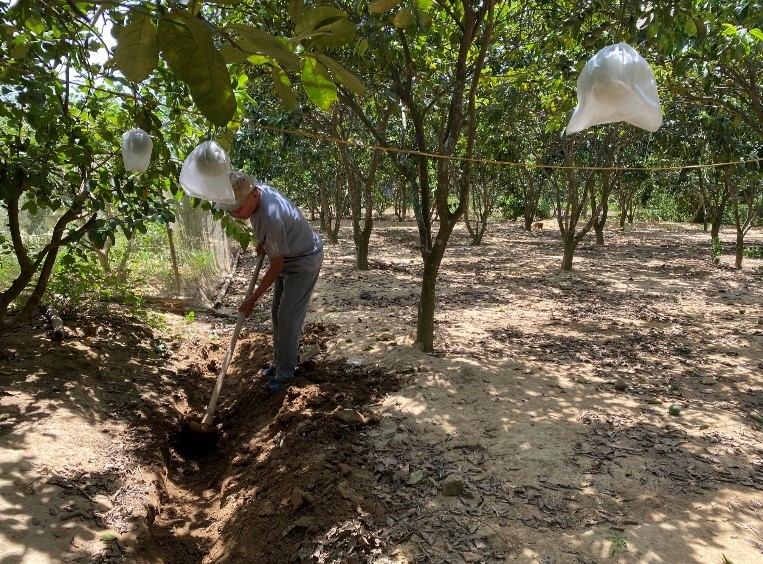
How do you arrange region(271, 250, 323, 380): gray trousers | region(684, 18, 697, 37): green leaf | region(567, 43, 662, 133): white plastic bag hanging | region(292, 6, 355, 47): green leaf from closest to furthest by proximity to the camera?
1. region(292, 6, 355, 47): green leaf
2. region(567, 43, 662, 133): white plastic bag hanging
3. region(684, 18, 697, 37): green leaf
4. region(271, 250, 323, 380): gray trousers

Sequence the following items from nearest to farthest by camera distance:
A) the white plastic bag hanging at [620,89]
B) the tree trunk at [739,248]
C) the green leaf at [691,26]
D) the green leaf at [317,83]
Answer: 1. the green leaf at [317,83]
2. the white plastic bag hanging at [620,89]
3. the green leaf at [691,26]
4. the tree trunk at [739,248]

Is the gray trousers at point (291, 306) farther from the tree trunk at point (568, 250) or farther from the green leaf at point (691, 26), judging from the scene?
the tree trunk at point (568, 250)

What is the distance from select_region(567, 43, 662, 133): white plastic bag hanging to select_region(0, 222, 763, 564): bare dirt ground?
5.71 feet

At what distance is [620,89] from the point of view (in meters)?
1.59

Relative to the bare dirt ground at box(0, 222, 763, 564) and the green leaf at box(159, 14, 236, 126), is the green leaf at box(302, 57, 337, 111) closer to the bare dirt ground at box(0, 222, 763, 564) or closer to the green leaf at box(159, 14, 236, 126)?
the green leaf at box(159, 14, 236, 126)

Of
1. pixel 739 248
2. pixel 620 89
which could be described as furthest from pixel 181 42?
pixel 739 248

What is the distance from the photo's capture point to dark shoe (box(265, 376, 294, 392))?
4281mm

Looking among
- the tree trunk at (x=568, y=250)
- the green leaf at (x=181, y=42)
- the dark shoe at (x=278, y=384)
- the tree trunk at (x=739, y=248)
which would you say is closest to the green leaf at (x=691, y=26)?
the green leaf at (x=181, y=42)

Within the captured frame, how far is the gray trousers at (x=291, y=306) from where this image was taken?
165 inches

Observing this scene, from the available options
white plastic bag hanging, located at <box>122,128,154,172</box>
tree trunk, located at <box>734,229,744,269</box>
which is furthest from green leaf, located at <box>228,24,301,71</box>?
tree trunk, located at <box>734,229,744,269</box>

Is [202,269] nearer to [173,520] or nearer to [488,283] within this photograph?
[488,283]

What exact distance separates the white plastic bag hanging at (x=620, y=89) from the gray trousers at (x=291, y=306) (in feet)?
9.16

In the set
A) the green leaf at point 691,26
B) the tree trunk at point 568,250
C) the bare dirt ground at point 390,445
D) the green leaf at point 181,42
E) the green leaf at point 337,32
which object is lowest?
the bare dirt ground at point 390,445

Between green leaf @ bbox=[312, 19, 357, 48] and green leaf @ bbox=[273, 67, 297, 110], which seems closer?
green leaf @ bbox=[312, 19, 357, 48]
